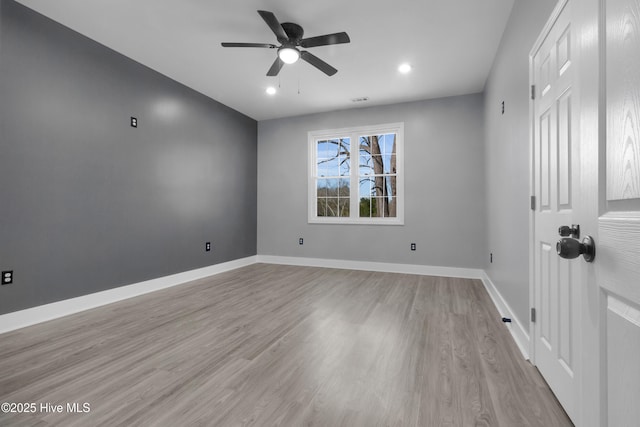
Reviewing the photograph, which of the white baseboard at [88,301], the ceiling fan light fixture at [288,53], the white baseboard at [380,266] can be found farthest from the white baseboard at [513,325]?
the white baseboard at [88,301]

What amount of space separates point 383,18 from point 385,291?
9.74ft

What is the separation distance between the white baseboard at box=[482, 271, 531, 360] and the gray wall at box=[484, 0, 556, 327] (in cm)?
6

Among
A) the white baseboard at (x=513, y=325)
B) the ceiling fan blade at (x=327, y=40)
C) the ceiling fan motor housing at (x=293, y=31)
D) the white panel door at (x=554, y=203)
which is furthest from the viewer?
the ceiling fan motor housing at (x=293, y=31)

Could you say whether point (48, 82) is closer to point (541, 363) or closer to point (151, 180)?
point (151, 180)

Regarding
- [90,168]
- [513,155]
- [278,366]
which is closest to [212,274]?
[90,168]

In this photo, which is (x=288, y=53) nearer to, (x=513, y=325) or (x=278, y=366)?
(x=278, y=366)

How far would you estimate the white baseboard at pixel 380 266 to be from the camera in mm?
4469

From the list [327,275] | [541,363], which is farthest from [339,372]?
[327,275]

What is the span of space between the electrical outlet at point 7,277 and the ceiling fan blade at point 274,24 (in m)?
2.99

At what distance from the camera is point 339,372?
1793 millimetres

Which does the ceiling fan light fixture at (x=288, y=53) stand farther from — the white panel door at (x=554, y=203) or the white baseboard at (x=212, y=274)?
the white baseboard at (x=212, y=274)

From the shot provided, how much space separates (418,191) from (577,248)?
13.4 feet

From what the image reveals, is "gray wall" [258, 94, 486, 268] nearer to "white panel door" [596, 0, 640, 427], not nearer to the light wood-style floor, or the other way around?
the light wood-style floor

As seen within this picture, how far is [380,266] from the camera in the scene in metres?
4.93
